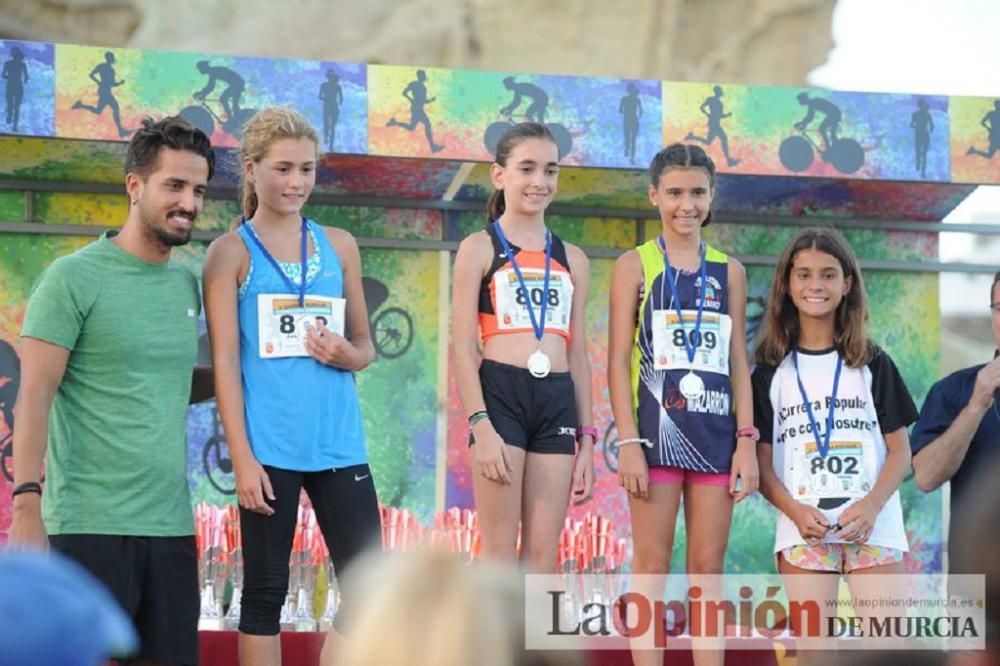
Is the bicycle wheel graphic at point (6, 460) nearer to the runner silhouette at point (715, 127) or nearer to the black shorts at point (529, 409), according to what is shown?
the black shorts at point (529, 409)

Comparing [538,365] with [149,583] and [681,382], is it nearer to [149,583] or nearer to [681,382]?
[681,382]

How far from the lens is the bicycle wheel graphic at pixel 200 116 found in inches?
218

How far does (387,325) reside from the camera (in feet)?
21.3

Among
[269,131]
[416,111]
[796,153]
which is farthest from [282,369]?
[796,153]

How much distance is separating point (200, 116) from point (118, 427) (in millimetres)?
2283

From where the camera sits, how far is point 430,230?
21.4 feet

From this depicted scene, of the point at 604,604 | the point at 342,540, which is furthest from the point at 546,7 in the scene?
the point at 342,540

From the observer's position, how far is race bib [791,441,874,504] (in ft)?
14.6

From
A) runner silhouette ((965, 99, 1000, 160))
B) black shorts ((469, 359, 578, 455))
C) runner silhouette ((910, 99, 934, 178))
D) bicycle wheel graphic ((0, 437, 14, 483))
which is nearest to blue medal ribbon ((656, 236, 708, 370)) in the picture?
black shorts ((469, 359, 578, 455))

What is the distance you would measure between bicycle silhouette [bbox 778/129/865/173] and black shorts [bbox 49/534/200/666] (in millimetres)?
3556

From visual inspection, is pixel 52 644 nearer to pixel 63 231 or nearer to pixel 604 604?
pixel 604 604

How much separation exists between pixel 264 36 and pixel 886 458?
7237 millimetres

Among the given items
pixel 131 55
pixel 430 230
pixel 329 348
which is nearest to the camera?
pixel 329 348

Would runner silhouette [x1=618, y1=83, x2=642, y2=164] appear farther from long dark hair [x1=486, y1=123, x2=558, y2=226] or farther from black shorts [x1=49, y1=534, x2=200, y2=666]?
black shorts [x1=49, y1=534, x2=200, y2=666]
